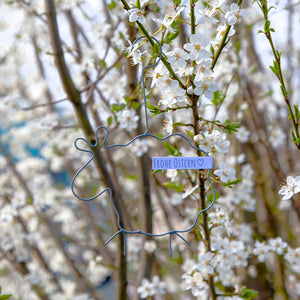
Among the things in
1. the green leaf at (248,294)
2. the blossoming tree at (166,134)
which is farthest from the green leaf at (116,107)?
the green leaf at (248,294)

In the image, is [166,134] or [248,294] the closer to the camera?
[248,294]

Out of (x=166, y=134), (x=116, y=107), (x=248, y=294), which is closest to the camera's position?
(x=248, y=294)

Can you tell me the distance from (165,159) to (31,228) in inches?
69.9

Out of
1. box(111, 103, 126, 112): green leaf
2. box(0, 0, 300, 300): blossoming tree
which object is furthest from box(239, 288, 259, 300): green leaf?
box(111, 103, 126, 112): green leaf

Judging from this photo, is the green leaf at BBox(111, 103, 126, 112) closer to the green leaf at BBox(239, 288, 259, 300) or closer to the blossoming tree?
the blossoming tree

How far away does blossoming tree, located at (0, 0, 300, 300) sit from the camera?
67 cm

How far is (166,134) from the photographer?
4.78 ft

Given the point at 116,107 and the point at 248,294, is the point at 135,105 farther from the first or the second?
the point at 248,294

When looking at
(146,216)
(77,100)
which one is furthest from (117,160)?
(77,100)

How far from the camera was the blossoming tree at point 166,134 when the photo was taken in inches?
26.2

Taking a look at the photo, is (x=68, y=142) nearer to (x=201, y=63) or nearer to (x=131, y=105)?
(x=131, y=105)

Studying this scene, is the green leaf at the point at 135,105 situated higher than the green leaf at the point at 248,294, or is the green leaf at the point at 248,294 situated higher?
the green leaf at the point at 135,105

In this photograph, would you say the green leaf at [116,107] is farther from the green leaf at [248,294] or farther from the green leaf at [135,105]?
the green leaf at [248,294]

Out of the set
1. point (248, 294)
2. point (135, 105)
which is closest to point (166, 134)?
point (135, 105)
